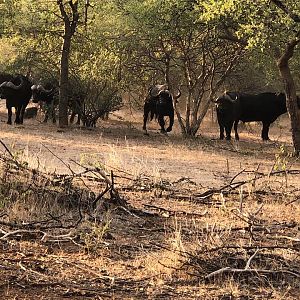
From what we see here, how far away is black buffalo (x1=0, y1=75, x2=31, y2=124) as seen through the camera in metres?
22.6

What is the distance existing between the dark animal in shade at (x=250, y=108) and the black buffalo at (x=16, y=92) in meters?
→ 7.82

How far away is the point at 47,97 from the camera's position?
26.3 m

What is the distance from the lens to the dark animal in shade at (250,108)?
73.3ft

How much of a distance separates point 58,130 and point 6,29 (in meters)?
4.68

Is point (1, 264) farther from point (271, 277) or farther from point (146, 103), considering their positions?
Answer: point (146, 103)

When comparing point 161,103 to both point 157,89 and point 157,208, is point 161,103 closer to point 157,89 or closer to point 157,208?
point 157,89

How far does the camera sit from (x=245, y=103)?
2339 cm

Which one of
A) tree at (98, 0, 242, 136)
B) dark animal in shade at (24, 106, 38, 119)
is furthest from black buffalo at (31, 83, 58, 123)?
tree at (98, 0, 242, 136)

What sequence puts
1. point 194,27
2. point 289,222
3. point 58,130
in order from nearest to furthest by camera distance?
1. point 289,222
2. point 194,27
3. point 58,130

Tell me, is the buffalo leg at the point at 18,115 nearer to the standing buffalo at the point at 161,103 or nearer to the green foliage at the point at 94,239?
the standing buffalo at the point at 161,103

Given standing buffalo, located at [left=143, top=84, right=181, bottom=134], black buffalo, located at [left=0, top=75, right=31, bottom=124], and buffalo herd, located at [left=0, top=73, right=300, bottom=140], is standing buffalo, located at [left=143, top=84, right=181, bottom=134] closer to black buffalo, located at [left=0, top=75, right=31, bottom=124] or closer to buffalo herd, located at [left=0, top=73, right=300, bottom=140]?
buffalo herd, located at [left=0, top=73, right=300, bottom=140]

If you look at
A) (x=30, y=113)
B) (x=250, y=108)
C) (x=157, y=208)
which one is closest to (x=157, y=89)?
(x=250, y=108)

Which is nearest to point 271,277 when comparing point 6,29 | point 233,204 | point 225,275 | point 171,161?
point 225,275

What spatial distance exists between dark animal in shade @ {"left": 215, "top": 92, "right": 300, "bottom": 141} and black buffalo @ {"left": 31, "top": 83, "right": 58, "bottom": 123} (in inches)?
295
